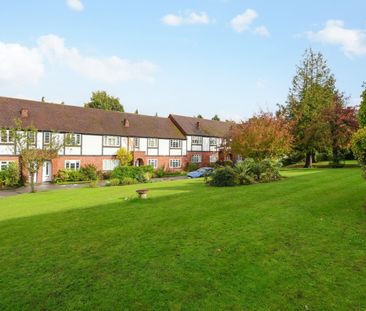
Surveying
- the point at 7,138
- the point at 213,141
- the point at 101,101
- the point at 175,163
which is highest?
the point at 101,101

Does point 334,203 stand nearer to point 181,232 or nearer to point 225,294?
point 181,232

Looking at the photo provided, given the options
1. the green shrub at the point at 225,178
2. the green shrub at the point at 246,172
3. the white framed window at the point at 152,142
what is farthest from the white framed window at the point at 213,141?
the green shrub at the point at 225,178

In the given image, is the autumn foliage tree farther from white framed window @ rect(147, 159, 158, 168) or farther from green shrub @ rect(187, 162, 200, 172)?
green shrub @ rect(187, 162, 200, 172)

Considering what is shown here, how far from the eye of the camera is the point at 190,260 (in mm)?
6934

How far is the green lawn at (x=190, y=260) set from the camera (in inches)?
211

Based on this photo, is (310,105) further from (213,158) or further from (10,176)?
(10,176)

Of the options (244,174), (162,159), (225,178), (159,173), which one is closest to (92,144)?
(159,173)

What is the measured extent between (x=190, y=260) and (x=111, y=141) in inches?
1479

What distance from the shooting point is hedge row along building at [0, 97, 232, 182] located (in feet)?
121

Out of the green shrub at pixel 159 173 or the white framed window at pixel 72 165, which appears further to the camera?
the green shrub at pixel 159 173

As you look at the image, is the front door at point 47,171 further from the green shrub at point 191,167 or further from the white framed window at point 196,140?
the white framed window at point 196,140

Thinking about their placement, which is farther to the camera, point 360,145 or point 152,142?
point 152,142

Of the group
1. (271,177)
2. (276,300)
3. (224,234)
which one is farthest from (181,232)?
(271,177)

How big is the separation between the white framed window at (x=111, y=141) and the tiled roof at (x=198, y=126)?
13010mm
